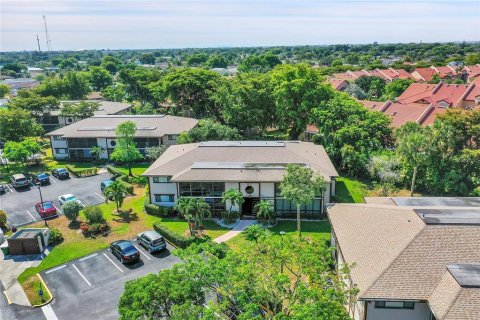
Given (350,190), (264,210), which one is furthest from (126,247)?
(350,190)

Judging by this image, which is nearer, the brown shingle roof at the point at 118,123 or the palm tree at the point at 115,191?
the palm tree at the point at 115,191

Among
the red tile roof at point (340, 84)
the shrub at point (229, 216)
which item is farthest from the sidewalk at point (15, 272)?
the red tile roof at point (340, 84)

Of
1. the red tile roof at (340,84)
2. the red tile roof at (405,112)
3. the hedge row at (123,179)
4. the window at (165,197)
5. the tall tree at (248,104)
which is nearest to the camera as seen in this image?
the window at (165,197)

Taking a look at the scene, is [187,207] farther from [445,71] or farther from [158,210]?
[445,71]

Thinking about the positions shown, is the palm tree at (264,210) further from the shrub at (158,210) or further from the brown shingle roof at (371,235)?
the shrub at (158,210)

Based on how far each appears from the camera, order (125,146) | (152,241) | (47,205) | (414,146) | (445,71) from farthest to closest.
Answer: (445,71)
(125,146)
(47,205)
(414,146)
(152,241)

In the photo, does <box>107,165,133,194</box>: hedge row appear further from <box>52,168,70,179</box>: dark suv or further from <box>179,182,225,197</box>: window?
<box>179,182,225,197</box>: window
